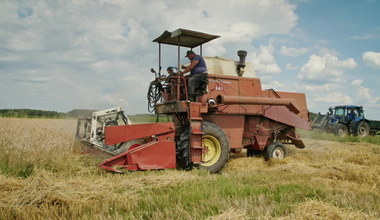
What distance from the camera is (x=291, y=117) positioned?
32.7 ft

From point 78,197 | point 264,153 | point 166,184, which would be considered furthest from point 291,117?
point 78,197

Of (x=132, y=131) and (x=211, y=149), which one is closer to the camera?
(x=132, y=131)

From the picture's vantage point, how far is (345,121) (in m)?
20.3

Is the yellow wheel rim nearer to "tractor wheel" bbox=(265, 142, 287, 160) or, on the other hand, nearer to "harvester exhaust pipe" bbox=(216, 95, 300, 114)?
"harvester exhaust pipe" bbox=(216, 95, 300, 114)

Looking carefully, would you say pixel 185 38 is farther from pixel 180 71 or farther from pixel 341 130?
pixel 341 130

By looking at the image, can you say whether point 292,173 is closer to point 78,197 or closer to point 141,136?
point 141,136

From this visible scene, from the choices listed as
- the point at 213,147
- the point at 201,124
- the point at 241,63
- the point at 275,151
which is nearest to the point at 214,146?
the point at 213,147

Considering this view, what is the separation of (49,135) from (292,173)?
5.65m

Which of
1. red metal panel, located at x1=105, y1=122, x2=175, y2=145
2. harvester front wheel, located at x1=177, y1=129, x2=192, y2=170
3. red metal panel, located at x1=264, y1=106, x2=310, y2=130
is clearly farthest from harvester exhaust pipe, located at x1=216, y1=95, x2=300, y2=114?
red metal panel, located at x1=105, y1=122, x2=175, y2=145

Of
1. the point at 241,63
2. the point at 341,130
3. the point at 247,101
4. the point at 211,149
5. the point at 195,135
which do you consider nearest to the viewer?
the point at 195,135

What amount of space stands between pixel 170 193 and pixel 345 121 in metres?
18.2

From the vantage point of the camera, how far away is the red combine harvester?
23.3ft

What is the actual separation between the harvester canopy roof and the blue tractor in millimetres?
13971

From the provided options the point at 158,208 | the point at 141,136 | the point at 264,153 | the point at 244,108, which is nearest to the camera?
the point at 158,208
